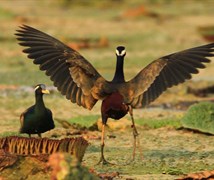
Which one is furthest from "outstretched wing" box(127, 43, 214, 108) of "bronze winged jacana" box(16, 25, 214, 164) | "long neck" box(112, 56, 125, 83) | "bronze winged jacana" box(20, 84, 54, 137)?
"bronze winged jacana" box(20, 84, 54, 137)

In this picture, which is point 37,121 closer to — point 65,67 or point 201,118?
point 65,67

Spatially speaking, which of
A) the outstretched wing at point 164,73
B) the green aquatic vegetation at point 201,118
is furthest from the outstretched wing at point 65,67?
the green aquatic vegetation at point 201,118

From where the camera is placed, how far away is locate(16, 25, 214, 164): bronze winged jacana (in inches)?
310

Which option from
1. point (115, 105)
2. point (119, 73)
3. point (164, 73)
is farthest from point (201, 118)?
point (115, 105)

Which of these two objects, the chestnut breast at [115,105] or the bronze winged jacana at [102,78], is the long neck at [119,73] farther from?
the chestnut breast at [115,105]

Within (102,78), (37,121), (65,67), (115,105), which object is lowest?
(37,121)

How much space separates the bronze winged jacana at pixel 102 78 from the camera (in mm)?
7875

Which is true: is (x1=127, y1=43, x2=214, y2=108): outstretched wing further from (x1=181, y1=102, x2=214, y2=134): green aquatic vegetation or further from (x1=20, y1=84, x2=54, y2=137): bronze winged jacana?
(x1=181, y1=102, x2=214, y2=134): green aquatic vegetation

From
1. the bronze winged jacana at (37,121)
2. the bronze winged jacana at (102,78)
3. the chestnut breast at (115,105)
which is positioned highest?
the bronze winged jacana at (102,78)

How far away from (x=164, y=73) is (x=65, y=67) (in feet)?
3.11

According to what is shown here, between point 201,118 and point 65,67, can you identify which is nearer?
point 65,67

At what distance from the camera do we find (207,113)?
9.69 metres

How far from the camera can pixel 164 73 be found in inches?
324

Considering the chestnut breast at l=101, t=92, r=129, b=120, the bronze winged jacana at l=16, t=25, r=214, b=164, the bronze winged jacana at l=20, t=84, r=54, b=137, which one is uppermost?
the bronze winged jacana at l=16, t=25, r=214, b=164
